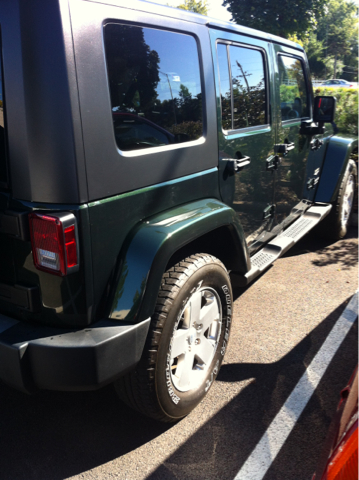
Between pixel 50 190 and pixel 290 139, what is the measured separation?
2680 millimetres

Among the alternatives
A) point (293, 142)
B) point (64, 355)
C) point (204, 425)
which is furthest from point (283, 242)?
point (64, 355)

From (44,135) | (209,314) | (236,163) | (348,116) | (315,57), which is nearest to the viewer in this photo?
(44,135)

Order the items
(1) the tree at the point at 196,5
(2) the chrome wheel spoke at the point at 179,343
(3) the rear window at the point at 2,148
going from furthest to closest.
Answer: (1) the tree at the point at 196,5
(2) the chrome wheel spoke at the point at 179,343
(3) the rear window at the point at 2,148

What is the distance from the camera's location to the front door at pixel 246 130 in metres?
2.71

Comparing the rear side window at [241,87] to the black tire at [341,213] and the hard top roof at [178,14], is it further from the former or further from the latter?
the black tire at [341,213]

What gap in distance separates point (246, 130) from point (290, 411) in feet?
6.12

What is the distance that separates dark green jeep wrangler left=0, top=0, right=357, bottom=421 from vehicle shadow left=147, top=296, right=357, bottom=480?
0.22 metres

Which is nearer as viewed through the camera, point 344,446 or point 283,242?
point 344,446

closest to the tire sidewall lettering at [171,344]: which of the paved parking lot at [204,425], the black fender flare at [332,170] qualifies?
the paved parking lot at [204,425]

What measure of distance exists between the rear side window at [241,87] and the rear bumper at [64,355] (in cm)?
154

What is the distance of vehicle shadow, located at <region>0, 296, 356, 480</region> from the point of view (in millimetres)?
2141

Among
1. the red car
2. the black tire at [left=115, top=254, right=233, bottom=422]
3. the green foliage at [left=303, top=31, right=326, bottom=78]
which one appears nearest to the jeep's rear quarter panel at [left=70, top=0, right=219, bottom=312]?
the black tire at [left=115, top=254, right=233, bottom=422]

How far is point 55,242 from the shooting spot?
1.72 metres

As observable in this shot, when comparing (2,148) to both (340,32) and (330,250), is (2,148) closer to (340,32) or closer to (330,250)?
(330,250)
